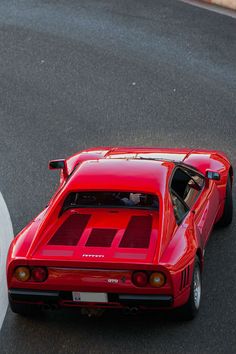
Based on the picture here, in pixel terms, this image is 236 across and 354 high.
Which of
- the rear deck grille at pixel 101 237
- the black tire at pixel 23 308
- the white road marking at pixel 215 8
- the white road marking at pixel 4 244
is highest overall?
the white road marking at pixel 215 8

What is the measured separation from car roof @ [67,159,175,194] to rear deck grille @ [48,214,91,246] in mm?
283

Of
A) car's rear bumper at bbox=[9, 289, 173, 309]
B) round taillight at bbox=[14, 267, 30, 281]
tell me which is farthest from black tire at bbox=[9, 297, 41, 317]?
round taillight at bbox=[14, 267, 30, 281]

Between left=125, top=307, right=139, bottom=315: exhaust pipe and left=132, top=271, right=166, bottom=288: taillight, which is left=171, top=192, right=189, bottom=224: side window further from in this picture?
left=125, top=307, right=139, bottom=315: exhaust pipe

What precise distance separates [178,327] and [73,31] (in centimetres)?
1214

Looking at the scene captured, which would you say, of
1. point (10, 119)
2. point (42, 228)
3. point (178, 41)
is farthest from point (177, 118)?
point (42, 228)

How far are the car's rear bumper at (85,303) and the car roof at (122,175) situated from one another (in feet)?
4.08

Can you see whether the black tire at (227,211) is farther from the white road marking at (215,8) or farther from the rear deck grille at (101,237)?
the white road marking at (215,8)

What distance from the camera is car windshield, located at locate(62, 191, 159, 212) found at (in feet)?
33.5

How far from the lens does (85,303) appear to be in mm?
9336

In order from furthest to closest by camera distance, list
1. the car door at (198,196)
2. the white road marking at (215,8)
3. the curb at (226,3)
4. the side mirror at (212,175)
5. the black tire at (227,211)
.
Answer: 1. the curb at (226,3)
2. the white road marking at (215,8)
3. the black tire at (227,211)
4. the side mirror at (212,175)
5. the car door at (198,196)

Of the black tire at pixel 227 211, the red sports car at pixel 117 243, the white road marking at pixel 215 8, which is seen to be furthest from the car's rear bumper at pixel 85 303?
the white road marking at pixel 215 8

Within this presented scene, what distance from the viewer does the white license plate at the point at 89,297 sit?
30.3 feet

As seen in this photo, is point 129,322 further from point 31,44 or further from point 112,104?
point 31,44

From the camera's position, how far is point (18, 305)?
9.72m
